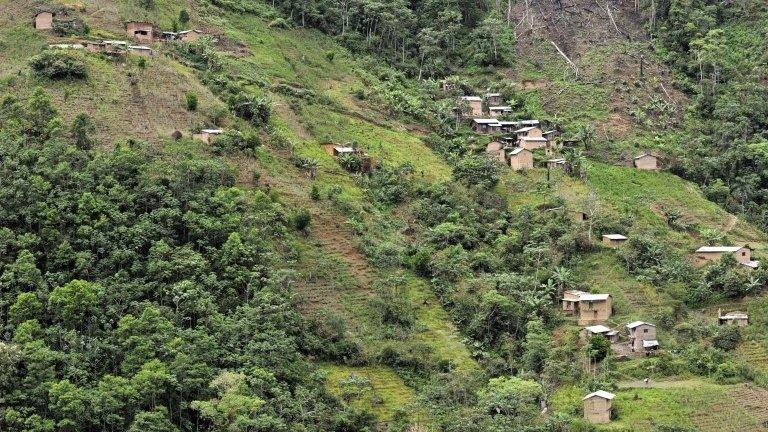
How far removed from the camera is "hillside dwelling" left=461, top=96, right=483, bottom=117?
76.6 m

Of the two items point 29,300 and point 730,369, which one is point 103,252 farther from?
point 730,369

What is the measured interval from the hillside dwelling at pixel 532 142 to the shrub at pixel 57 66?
2214 centimetres

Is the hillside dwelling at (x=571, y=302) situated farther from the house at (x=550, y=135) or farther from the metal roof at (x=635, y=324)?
the house at (x=550, y=135)

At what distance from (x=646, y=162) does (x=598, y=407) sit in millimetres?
22280

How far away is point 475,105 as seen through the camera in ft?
252

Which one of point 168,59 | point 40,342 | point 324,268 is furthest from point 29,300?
point 168,59

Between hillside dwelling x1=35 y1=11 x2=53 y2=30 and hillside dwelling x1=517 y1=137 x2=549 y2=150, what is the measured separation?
24.3 m

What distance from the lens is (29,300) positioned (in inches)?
1996

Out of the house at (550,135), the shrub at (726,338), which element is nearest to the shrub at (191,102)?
the house at (550,135)

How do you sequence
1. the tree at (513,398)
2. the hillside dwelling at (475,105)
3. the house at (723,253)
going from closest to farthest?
the tree at (513,398)
the house at (723,253)
the hillside dwelling at (475,105)

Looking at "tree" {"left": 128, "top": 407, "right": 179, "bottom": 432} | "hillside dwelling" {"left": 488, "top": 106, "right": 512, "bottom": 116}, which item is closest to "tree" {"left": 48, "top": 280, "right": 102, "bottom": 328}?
"tree" {"left": 128, "top": 407, "right": 179, "bottom": 432}

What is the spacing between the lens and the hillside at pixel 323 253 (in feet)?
167

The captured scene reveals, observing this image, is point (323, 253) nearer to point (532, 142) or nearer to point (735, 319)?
point (532, 142)

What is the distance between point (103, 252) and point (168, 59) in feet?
58.0
